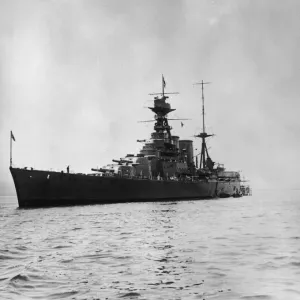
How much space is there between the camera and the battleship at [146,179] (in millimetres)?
48969

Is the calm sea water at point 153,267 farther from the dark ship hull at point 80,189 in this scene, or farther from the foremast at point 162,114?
the foremast at point 162,114

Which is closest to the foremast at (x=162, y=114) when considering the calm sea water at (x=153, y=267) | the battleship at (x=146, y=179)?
the battleship at (x=146, y=179)

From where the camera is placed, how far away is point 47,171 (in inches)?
1932

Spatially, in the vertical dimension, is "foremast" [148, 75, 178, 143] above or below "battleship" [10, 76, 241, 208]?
above

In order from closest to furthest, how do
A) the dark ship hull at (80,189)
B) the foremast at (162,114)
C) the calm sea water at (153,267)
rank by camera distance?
the calm sea water at (153,267), the dark ship hull at (80,189), the foremast at (162,114)

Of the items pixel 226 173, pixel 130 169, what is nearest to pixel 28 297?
pixel 130 169

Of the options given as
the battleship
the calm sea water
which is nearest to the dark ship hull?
the battleship

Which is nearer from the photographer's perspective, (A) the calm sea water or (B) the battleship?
(A) the calm sea water

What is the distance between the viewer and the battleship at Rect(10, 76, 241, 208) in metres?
49.0

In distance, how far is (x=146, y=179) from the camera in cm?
6097

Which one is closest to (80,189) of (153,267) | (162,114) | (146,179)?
(146,179)

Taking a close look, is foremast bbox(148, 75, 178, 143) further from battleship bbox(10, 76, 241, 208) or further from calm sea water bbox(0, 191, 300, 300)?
calm sea water bbox(0, 191, 300, 300)

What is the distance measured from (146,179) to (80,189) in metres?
11.3

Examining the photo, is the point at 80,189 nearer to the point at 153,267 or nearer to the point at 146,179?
the point at 146,179
